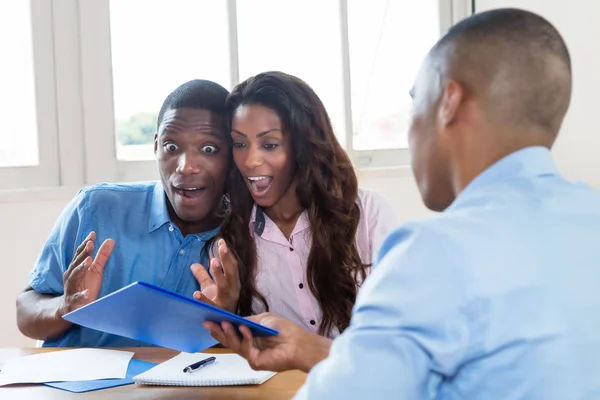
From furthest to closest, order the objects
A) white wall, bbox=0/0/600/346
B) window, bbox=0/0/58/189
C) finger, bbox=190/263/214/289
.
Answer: window, bbox=0/0/58/189 < white wall, bbox=0/0/600/346 < finger, bbox=190/263/214/289

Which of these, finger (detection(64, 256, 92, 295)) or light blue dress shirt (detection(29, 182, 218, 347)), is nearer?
finger (detection(64, 256, 92, 295))

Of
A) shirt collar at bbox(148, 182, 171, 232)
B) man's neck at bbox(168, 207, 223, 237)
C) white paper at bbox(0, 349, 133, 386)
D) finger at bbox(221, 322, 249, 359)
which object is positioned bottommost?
white paper at bbox(0, 349, 133, 386)

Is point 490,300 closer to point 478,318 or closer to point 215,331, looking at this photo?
point 478,318

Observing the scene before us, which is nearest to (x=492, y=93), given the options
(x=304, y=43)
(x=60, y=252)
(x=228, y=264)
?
(x=228, y=264)

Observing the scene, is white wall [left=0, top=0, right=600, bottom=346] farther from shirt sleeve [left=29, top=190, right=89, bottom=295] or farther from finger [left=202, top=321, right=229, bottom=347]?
finger [left=202, top=321, right=229, bottom=347]

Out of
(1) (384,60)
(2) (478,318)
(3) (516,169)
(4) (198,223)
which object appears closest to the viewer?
(2) (478,318)

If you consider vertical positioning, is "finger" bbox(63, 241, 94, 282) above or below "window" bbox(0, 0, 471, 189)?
below

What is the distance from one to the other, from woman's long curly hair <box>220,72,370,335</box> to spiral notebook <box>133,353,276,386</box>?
1.27ft

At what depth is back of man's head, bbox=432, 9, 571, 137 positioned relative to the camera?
0.89 metres

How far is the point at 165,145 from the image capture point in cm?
208

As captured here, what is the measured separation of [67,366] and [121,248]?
1.69ft

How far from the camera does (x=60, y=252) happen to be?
6.61ft

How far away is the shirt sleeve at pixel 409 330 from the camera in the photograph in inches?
29.1

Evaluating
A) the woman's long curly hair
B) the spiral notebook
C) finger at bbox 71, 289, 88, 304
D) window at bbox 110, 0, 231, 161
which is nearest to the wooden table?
the spiral notebook
